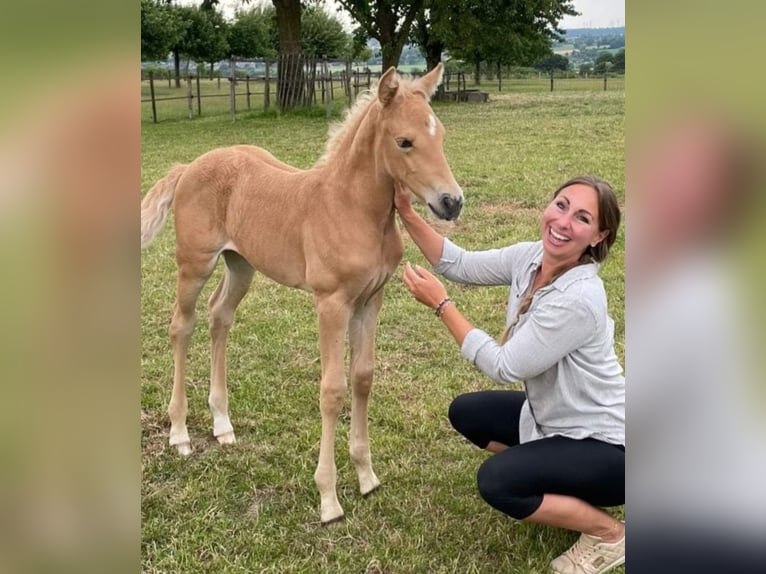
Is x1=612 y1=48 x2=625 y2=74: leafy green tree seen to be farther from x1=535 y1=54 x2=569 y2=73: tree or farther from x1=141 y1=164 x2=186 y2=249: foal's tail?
x1=535 y1=54 x2=569 y2=73: tree

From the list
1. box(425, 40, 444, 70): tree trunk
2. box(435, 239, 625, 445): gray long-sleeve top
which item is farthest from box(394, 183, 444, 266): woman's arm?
box(425, 40, 444, 70): tree trunk

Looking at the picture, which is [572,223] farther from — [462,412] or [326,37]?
[326,37]

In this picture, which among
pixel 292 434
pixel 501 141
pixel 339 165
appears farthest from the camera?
pixel 501 141

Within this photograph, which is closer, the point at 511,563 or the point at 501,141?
the point at 511,563

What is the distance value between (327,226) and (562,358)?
1035 millimetres

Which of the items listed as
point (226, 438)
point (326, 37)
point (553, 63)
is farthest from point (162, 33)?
point (226, 438)

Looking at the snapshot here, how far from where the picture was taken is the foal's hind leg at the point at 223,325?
138 inches

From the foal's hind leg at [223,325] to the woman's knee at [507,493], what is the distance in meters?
1.49

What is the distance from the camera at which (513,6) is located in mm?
26750

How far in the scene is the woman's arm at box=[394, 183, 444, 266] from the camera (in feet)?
8.95
